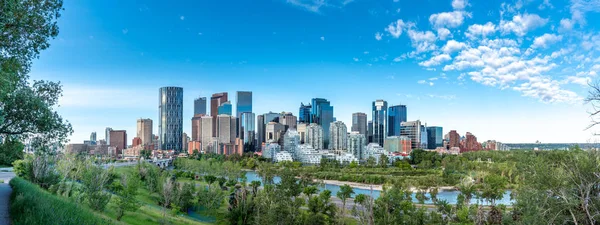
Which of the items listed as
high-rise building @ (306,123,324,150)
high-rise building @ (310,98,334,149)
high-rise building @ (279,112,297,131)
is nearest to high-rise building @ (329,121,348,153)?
high-rise building @ (306,123,324,150)

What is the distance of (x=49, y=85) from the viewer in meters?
9.19

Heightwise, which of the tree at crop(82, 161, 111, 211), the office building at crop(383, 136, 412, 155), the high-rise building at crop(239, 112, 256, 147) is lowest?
the office building at crop(383, 136, 412, 155)

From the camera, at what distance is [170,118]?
16625 centimetres

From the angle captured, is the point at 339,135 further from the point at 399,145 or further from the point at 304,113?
the point at 304,113

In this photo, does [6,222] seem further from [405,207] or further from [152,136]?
[152,136]

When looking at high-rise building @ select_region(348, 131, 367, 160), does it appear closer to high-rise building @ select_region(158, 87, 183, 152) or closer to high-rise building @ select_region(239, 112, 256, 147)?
high-rise building @ select_region(158, 87, 183, 152)

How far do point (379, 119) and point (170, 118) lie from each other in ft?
304

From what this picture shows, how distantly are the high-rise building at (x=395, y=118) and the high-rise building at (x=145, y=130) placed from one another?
105 m

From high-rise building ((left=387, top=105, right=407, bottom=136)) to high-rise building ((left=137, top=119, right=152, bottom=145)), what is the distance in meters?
105

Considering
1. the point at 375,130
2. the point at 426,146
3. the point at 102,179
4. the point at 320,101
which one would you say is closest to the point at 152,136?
the point at 320,101

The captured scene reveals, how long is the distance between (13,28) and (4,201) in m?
7.79

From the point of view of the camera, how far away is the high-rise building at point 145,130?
15590 centimetres

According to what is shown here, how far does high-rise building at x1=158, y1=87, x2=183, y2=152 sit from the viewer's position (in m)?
158

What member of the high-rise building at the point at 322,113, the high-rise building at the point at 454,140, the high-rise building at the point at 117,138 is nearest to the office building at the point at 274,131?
the high-rise building at the point at 322,113
